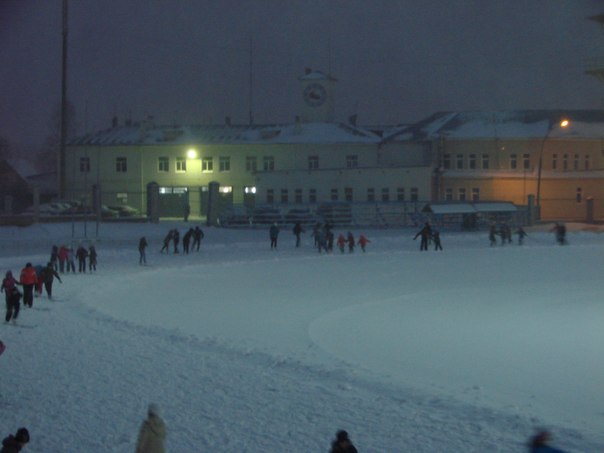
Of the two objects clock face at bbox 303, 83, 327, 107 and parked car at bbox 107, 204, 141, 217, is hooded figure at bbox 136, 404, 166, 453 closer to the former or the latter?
parked car at bbox 107, 204, 141, 217

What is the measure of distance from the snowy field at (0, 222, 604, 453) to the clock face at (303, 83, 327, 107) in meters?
45.5

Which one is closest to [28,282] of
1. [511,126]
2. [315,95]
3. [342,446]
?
[342,446]

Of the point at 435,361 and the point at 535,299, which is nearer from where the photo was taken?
the point at 435,361

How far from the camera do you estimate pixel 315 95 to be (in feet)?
247

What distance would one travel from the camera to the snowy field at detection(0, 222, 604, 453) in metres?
10.9

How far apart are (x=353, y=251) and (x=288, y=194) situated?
2292cm

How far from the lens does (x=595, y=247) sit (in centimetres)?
4153

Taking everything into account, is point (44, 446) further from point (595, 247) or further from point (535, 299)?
point (595, 247)

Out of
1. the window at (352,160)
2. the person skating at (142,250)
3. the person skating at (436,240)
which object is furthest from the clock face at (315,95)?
the person skating at (142,250)

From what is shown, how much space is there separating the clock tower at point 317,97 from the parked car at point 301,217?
888 inches

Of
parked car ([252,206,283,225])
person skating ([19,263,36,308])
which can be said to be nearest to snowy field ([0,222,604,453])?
person skating ([19,263,36,308])

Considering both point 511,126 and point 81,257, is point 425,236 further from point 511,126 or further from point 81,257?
point 511,126

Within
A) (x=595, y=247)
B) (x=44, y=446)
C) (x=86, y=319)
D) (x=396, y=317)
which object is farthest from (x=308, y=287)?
(x=595, y=247)

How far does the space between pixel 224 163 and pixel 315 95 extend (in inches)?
458
